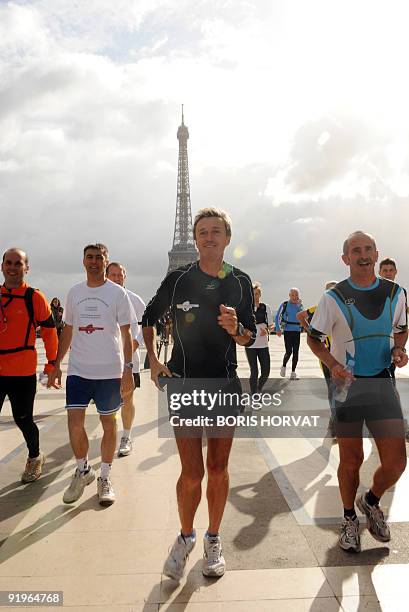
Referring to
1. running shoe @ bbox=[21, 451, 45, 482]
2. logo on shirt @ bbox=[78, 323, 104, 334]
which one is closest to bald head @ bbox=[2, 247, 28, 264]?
Answer: logo on shirt @ bbox=[78, 323, 104, 334]

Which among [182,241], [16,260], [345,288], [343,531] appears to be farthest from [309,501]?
[182,241]

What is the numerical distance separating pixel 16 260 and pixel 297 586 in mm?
3346

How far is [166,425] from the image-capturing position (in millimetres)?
6141

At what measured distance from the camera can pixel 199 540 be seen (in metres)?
3.12

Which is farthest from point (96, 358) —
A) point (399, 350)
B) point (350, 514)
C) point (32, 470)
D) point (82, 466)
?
point (399, 350)

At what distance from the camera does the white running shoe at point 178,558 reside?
8.68 ft

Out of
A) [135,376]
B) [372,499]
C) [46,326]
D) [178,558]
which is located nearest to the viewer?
[178,558]

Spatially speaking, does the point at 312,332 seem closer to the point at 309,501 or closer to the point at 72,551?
the point at 309,501

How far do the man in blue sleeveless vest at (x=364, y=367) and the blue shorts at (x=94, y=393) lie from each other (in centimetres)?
174

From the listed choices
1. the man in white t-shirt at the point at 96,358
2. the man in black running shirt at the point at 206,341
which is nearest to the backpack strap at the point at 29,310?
the man in white t-shirt at the point at 96,358

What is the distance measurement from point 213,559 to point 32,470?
2.14 meters

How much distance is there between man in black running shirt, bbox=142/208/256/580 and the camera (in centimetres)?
280

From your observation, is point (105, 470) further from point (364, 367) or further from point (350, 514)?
point (364, 367)

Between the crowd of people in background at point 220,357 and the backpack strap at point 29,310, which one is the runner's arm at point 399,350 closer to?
the crowd of people in background at point 220,357
